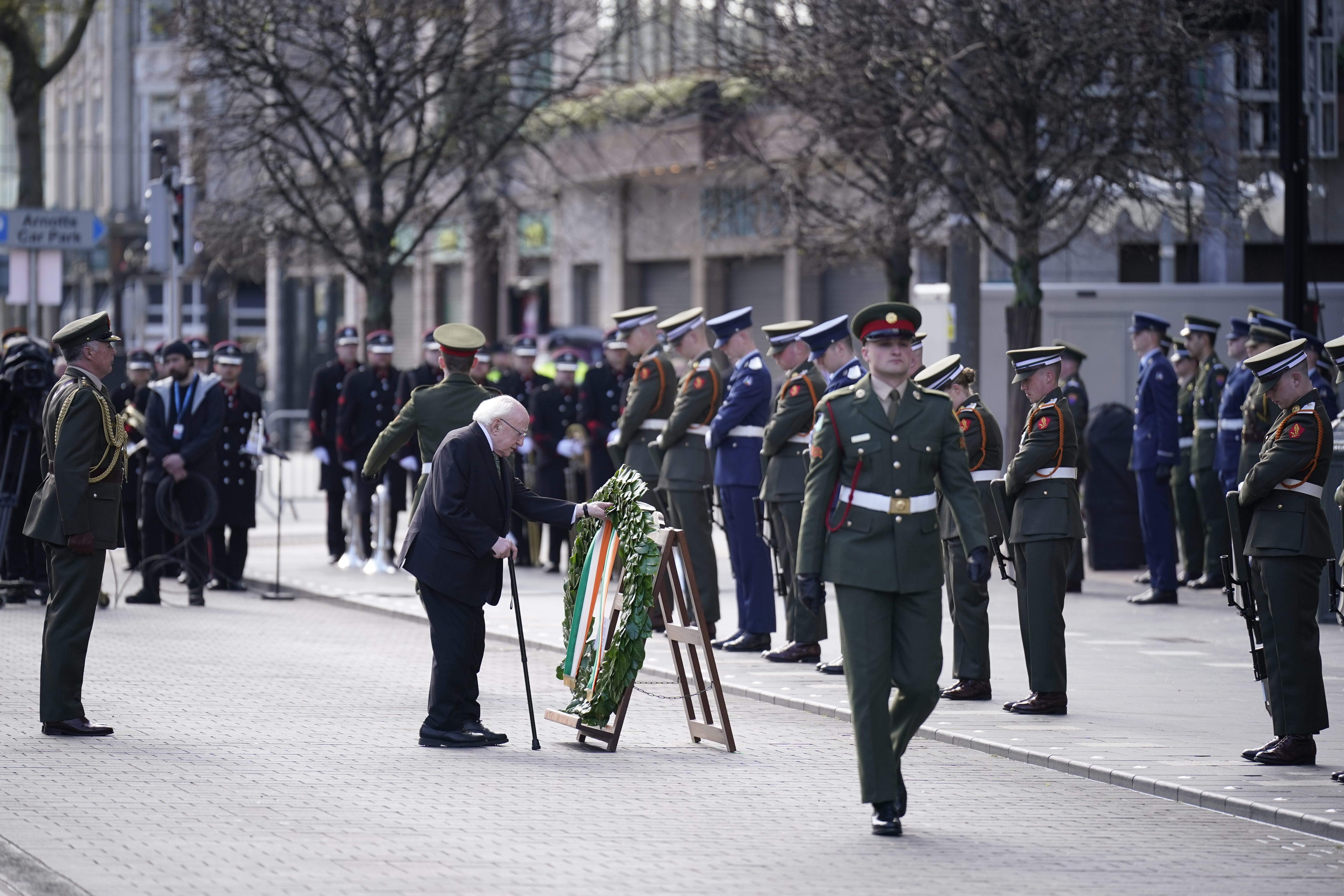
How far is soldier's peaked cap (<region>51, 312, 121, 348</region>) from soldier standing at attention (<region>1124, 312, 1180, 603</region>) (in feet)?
27.9

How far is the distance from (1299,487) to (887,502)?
2285 mm

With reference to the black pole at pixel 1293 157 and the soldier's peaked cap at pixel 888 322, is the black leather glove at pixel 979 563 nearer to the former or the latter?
the soldier's peaked cap at pixel 888 322

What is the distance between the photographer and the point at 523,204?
1410 inches

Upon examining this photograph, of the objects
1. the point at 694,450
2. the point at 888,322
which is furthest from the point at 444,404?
the point at 888,322

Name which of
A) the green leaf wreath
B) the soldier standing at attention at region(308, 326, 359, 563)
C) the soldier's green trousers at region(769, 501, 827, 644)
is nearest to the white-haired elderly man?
the green leaf wreath

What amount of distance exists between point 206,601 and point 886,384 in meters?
9.91

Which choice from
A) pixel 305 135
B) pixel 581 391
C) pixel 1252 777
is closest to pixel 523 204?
pixel 305 135

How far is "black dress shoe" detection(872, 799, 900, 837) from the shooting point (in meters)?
7.81

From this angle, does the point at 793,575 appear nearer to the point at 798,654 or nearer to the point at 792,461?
the point at 798,654

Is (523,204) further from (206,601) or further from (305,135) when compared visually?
(206,601)

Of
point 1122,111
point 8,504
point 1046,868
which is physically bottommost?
point 1046,868

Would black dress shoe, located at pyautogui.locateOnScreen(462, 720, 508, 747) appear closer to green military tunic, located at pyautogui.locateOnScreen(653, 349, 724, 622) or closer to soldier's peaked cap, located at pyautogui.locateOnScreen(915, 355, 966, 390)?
soldier's peaked cap, located at pyautogui.locateOnScreen(915, 355, 966, 390)

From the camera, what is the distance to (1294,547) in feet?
30.0

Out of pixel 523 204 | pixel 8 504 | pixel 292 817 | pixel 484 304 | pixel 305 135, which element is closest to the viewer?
pixel 292 817
